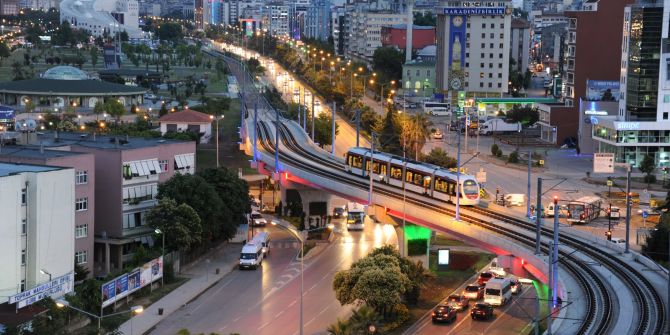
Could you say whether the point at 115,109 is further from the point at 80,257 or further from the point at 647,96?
the point at 80,257

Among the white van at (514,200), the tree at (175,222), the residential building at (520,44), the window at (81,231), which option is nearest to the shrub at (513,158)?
the white van at (514,200)

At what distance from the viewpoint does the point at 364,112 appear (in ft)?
283

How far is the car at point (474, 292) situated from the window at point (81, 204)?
12.5 m

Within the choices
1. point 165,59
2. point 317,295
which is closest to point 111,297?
point 317,295

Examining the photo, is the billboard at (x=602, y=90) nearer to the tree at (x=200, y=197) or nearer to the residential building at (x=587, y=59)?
the residential building at (x=587, y=59)

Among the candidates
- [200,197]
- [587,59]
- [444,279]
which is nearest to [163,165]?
[200,197]

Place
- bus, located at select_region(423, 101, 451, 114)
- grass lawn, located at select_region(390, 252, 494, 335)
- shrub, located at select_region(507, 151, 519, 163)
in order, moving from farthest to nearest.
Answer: bus, located at select_region(423, 101, 451, 114)
shrub, located at select_region(507, 151, 519, 163)
grass lawn, located at select_region(390, 252, 494, 335)

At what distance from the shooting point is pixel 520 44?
13512 centimetres

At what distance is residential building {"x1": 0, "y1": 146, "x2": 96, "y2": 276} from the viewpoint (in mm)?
37719

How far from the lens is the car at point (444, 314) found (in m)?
33.3

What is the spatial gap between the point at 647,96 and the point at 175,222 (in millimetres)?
36276

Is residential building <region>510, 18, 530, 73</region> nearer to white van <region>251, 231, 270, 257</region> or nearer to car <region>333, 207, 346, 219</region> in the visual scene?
car <region>333, 207, 346, 219</region>

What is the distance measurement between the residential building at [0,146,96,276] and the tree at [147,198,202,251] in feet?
7.96

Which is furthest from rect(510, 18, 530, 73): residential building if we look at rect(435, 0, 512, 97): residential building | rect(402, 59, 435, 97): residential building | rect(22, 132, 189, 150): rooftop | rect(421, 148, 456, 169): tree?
rect(22, 132, 189, 150): rooftop
